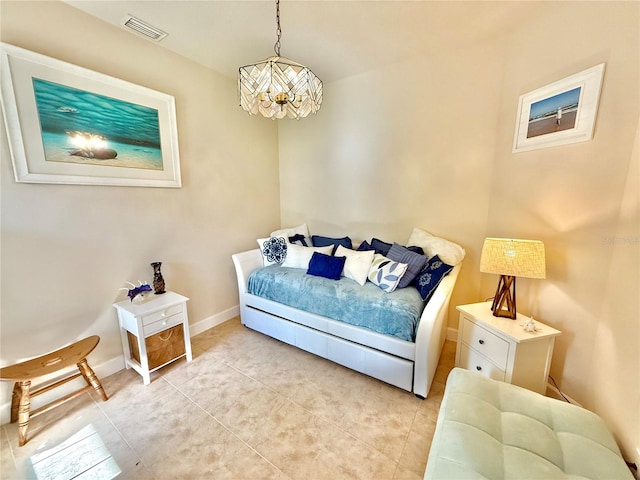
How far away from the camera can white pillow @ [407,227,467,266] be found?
2189 mm

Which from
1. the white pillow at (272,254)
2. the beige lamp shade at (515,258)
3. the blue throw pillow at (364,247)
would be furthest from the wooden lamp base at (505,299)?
the white pillow at (272,254)

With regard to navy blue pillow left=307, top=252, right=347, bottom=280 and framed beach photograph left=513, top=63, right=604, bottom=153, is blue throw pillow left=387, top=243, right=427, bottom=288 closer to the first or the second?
navy blue pillow left=307, top=252, right=347, bottom=280

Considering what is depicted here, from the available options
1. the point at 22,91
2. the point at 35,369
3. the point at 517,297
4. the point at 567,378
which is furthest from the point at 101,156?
the point at 567,378

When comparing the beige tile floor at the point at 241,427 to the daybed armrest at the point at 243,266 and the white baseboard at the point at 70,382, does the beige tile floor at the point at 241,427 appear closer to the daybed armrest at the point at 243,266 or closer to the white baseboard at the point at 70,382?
the white baseboard at the point at 70,382

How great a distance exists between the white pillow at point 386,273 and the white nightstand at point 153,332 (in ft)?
5.45

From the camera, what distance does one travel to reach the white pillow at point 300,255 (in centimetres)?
265

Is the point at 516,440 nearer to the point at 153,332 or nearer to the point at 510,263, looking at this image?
the point at 510,263

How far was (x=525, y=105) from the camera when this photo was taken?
186 cm

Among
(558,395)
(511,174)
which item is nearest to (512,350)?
(558,395)

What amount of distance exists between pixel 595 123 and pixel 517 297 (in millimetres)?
1268

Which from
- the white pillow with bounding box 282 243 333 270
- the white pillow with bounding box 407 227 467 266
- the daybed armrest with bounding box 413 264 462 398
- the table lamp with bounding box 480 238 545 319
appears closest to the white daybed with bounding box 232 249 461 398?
the daybed armrest with bounding box 413 264 462 398

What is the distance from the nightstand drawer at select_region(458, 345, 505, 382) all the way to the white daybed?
0.59ft

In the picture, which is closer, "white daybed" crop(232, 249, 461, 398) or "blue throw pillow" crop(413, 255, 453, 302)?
"white daybed" crop(232, 249, 461, 398)

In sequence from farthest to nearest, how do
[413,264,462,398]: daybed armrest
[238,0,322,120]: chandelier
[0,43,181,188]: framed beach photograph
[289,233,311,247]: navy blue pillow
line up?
1. [289,233,311,247]: navy blue pillow
2. [413,264,462,398]: daybed armrest
3. [0,43,181,188]: framed beach photograph
4. [238,0,322,120]: chandelier
